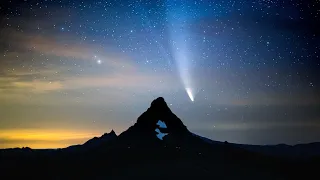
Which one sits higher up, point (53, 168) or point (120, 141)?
point (120, 141)

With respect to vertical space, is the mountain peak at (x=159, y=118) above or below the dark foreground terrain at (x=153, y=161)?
above

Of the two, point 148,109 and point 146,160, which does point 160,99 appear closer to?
point 148,109

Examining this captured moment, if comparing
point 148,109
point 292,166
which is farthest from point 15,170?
point 292,166

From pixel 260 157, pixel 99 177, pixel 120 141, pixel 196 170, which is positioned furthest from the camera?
pixel 260 157

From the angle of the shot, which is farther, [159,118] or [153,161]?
[153,161]

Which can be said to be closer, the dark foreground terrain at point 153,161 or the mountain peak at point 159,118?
the mountain peak at point 159,118

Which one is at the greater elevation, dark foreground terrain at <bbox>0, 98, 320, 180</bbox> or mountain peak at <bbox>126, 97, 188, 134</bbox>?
mountain peak at <bbox>126, 97, 188, 134</bbox>

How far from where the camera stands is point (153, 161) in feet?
239

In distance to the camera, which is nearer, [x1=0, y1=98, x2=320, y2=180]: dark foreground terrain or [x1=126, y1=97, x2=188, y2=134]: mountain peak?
[x1=126, y1=97, x2=188, y2=134]: mountain peak

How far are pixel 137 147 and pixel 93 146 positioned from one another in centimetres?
1291

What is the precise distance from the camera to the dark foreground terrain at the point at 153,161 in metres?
68.2

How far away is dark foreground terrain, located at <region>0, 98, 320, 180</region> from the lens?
68250 millimetres

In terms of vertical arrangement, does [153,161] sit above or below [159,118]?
below

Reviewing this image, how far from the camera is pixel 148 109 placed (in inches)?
2694
